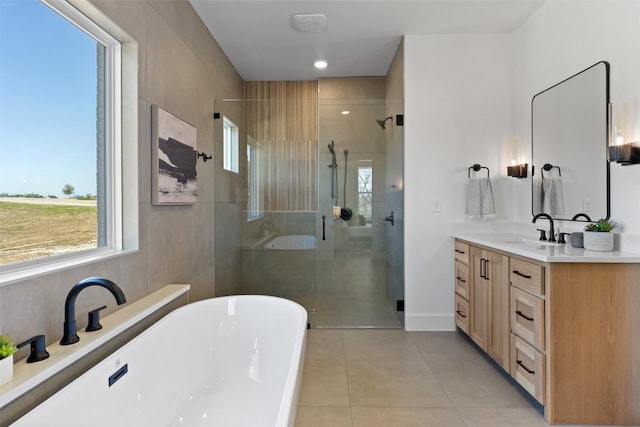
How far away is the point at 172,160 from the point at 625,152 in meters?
2.66

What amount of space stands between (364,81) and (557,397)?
3510 mm

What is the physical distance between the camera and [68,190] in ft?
5.15

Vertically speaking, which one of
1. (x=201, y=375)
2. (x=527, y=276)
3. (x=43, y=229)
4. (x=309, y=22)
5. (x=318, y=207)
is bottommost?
(x=201, y=375)

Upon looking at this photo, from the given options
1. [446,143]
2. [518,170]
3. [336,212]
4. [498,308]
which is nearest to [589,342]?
[498,308]

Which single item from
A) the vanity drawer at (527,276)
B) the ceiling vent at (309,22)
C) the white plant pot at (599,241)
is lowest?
the vanity drawer at (527,276)

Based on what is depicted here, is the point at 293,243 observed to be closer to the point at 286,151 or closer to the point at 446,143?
the point at 286,151

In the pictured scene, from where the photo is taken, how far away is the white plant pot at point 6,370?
38.9 inches

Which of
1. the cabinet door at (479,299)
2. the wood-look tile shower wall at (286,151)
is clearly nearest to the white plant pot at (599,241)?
the cabinet door at (479,299)

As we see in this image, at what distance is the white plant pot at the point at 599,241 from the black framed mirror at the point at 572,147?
0.74 feet

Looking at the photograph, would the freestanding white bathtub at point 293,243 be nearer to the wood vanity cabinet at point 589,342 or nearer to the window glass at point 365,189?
the window glass at point 365,189

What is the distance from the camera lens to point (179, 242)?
94.3 inches

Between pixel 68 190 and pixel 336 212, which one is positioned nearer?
pixel 68 190

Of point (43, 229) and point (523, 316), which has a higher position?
point (43, 229)

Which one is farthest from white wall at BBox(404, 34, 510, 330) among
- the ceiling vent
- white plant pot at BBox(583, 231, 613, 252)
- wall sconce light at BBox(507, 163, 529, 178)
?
white plant pot at BBox(583, 231, 613, 252)
